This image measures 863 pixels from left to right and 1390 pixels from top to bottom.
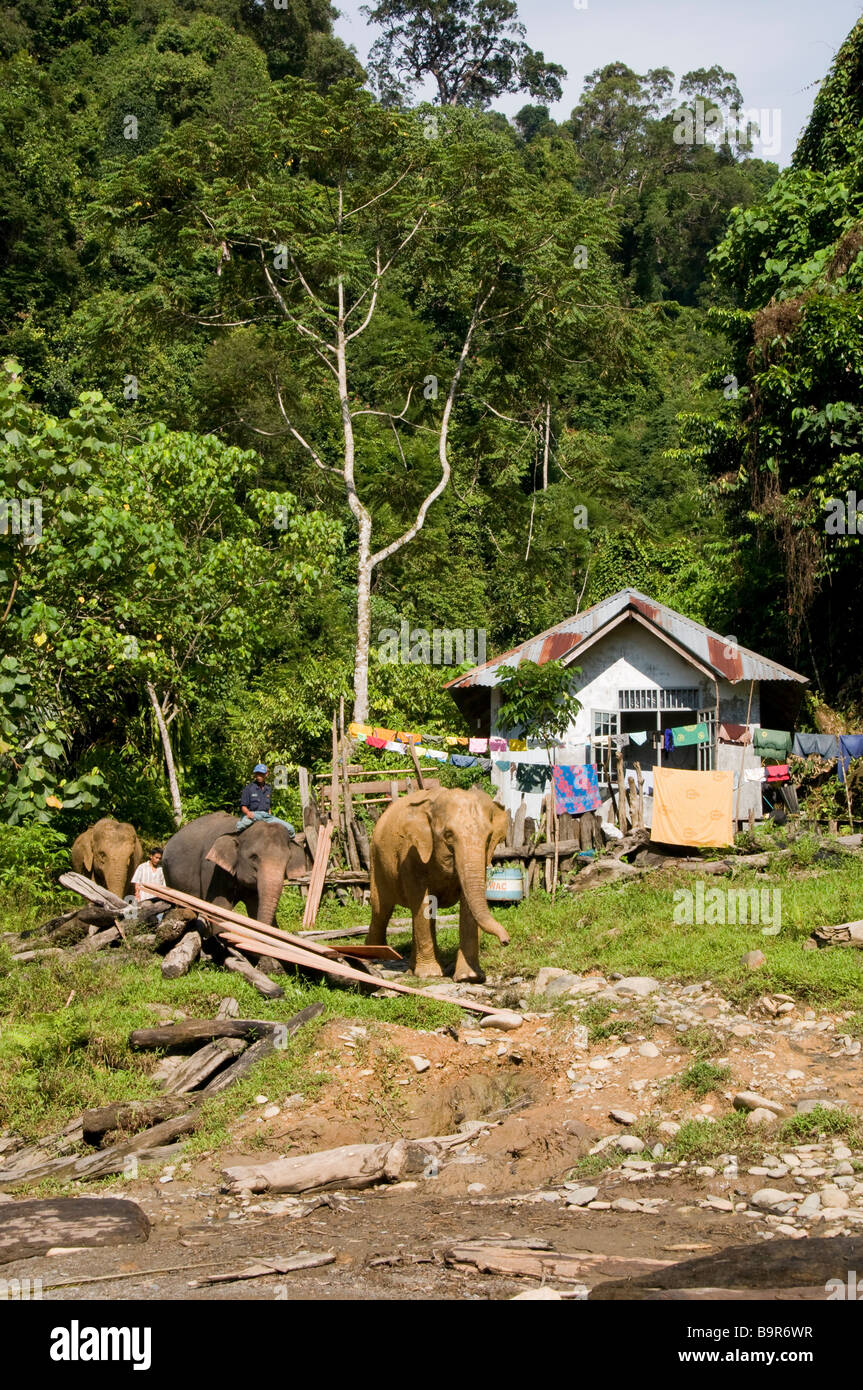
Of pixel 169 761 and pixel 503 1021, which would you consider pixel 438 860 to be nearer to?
pixel 503 1021

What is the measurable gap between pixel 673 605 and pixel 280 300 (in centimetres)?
1220

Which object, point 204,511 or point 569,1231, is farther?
point 204,511

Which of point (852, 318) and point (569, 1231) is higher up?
point (852, 318)

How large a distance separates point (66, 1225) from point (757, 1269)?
3.89 m

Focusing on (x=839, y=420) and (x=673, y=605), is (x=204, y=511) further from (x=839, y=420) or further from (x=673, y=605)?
(x=673, y=605)

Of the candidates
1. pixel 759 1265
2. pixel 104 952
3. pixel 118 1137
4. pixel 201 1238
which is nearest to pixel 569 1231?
pixel 759 1265

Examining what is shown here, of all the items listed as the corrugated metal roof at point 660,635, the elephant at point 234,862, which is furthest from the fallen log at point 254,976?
the corrugated metal roof at point 660,635

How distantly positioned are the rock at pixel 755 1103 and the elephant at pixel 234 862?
6401mm

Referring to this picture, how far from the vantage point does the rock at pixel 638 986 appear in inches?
462

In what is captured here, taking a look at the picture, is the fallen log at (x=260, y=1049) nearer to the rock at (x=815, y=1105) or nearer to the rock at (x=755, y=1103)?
the rock at (x=755, y=1103)

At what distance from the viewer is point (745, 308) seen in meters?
26.6

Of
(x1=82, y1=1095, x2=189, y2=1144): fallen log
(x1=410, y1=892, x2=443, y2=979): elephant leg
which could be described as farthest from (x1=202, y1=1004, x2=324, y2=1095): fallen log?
(x1=410, y1=892, x2=443, y2=979): elephant leg

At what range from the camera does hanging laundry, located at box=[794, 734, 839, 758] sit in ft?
70.9
